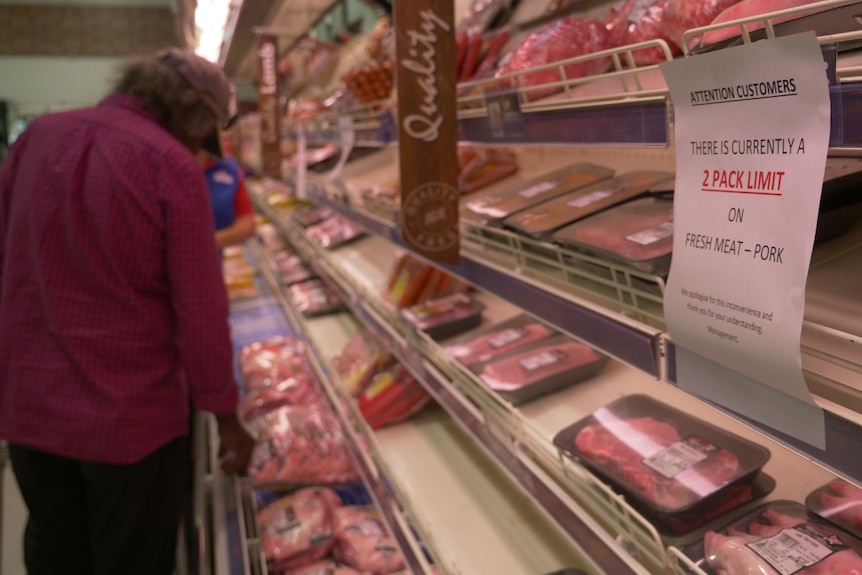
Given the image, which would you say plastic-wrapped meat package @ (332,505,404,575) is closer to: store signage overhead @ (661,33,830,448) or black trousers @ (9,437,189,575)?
black trousers @ (9,437,189,575)

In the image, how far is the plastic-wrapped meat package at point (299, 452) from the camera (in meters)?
2.11

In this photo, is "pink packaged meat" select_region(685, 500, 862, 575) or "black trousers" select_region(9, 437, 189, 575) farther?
"black trousers" select_region(9, 437, 189, 575)

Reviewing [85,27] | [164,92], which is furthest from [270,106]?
[85,27]

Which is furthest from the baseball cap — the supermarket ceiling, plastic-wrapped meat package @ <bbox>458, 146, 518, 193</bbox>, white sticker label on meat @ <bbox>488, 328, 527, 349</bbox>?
the supermarket ceiling

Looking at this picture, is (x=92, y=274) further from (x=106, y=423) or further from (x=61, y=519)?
(x=61, y=519)

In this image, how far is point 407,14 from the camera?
1199 mm

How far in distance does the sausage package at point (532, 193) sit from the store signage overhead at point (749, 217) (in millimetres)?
597

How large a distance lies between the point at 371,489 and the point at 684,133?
58.6 inches

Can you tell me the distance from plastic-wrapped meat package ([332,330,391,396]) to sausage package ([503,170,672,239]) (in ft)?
3.53

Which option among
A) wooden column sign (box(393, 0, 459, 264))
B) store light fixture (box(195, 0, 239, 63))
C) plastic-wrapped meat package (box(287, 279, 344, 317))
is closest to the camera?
wooden column sign (box(393, 0, 459, 264))

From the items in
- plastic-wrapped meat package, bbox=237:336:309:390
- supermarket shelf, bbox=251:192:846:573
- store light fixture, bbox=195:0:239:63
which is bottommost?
plastic-wrapped meat package, bbox=237:336:309:390

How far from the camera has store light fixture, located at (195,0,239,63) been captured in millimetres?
3605

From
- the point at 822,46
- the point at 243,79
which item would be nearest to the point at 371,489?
the point at 822,46

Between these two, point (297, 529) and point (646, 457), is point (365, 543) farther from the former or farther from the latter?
point (646, 457)
